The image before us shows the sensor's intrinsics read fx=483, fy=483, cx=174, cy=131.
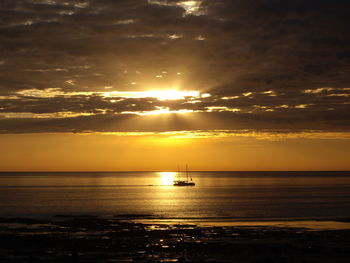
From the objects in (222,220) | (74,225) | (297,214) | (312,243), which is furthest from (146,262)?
(297,214)

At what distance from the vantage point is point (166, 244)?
161 ft

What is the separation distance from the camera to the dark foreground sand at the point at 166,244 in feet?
137

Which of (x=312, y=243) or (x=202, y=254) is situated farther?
(x=312, y=243)

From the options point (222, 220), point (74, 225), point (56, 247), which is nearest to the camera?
point (56, 247)

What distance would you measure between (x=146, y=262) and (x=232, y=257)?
25.3ft

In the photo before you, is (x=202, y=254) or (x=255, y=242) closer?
(x=202, y=254)

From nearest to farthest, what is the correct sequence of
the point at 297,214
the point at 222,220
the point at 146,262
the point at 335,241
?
the point at 146,262 → the point at 335,241 → the point at 222,220 → the point at 297,214

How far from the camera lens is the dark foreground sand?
4162 centimetres

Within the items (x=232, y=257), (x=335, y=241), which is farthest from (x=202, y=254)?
(x=335, y=241)

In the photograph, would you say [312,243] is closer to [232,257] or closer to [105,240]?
[232,257]

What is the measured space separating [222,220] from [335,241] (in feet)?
101

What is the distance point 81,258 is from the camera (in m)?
41.0

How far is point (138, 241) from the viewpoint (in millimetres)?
50938

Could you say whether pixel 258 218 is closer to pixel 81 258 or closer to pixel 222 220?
pixel 222 220
